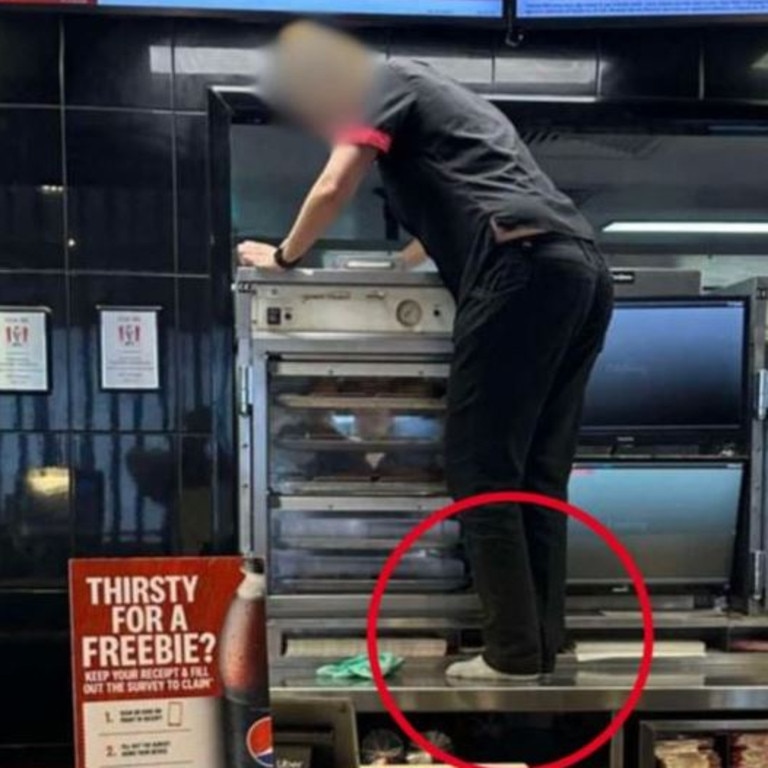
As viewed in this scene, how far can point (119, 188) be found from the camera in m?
2.12

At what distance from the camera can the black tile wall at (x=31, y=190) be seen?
6.88 feet

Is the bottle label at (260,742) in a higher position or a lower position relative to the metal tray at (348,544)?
higher

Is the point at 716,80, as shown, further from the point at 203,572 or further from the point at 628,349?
the point at 203,572

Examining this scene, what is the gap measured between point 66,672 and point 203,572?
167 cm

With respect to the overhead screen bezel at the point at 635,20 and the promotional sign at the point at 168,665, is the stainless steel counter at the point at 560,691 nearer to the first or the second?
the promotional sign at the point at 168,665

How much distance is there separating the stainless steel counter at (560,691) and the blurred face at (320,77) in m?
0.93

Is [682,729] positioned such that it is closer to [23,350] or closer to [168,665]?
[168,665]

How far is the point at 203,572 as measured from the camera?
0.67 m

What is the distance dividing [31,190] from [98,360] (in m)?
0.42

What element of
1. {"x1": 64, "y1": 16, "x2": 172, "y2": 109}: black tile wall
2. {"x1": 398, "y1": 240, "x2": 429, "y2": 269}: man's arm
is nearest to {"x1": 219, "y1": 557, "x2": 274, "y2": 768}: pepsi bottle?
{"x1": 398, "y1": 240, "x2": 429, "y2": 269}: man's arm

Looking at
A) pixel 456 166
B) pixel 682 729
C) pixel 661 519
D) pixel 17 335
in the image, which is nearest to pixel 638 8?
pixel 456 166

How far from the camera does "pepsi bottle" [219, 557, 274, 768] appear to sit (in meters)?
0.67

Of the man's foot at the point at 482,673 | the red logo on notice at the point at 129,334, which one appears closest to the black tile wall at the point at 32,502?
the red logo on notice at the point at 129,334

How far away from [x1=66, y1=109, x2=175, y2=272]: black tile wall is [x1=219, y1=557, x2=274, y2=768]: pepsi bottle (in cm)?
159
